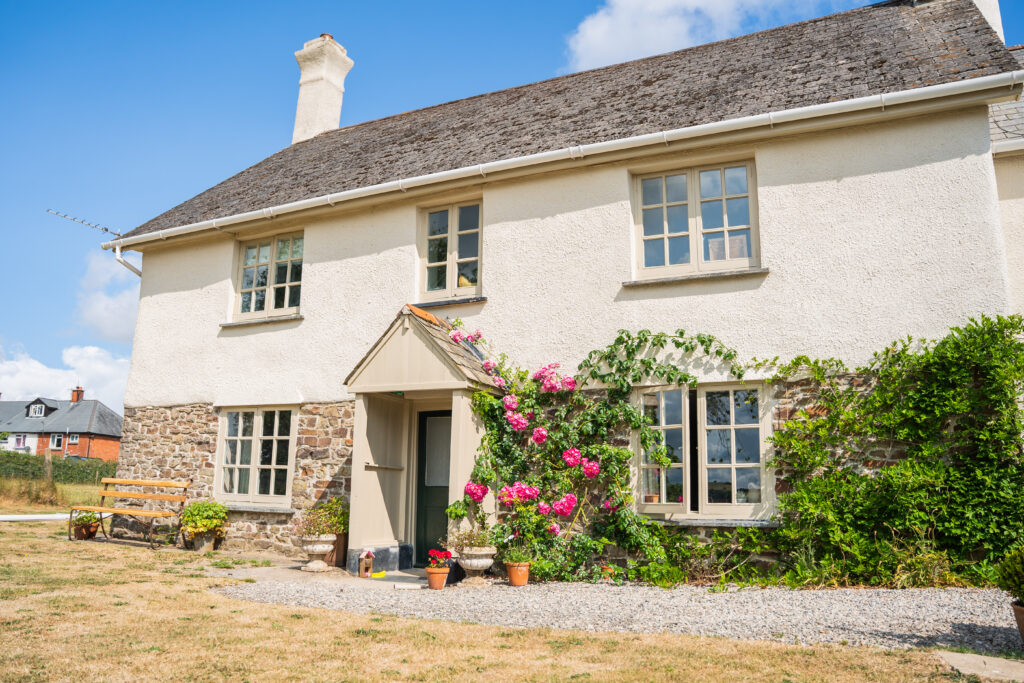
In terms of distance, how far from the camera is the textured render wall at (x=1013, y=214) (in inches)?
333

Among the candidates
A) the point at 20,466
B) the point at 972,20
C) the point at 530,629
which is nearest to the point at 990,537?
the point at 530,629

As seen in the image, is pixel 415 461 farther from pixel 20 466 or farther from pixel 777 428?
pixel 20 466

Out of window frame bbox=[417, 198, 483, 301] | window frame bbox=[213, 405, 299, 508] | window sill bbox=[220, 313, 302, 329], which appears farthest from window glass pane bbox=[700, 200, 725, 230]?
window frame bbox=[213, 405, 299, 508]

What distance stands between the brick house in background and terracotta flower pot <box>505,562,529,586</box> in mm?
50230

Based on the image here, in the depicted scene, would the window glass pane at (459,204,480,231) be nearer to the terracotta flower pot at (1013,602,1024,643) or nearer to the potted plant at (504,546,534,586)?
the potted plant at (504,546,534,586)

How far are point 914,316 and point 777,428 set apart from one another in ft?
6.12

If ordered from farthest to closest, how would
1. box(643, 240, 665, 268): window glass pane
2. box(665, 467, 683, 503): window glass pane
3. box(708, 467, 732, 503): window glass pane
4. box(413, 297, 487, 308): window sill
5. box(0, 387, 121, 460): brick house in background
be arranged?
1. box(0, 387, 121, 460): brick house in background
2. box(413, 297, 487, 308): window sill
3. box(643, 240, 665, 268): window glass pane
4. box(665, 467, 683, 503): window glass pane
5. box(708, 467, 732, 503): window glass pane

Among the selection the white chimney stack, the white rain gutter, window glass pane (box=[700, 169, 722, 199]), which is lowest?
window glass pane (box=[700, 169, 722, 199])

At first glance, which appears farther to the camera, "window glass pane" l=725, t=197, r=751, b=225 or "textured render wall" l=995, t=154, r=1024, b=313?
"window glass pane" l=725, t=197, r=751, b=225

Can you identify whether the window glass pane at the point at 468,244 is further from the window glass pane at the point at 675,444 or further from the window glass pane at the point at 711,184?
the window glass pane at the point at 675,444

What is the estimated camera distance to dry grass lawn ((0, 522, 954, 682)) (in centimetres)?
460

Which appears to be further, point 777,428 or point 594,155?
point 594,155

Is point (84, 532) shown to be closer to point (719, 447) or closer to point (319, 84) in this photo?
point (719, 447)

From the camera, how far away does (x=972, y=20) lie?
32.0 ft
